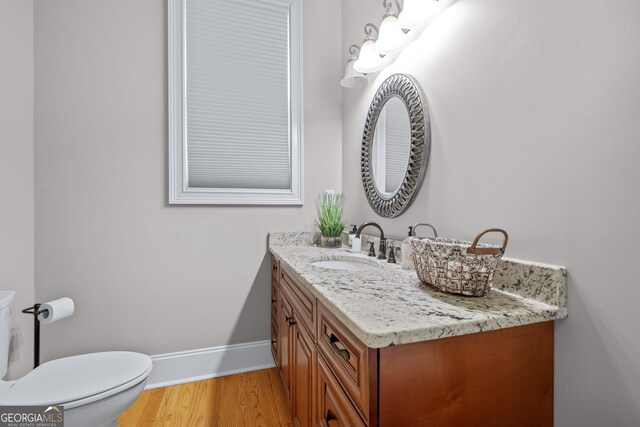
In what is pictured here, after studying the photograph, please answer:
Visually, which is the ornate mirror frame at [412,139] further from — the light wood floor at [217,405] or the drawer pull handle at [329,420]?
the light wood floor at [217,405]

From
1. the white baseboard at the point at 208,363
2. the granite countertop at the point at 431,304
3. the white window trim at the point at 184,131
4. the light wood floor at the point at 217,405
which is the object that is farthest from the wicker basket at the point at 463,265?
the white baseboard at the point at 208,363

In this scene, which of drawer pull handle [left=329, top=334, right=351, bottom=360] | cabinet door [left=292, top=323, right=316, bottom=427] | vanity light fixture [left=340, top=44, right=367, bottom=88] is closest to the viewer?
drawer pull handle [left=329, top=334, right=351, bottom=360]

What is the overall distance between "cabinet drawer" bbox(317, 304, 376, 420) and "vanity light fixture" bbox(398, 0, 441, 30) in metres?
1.25

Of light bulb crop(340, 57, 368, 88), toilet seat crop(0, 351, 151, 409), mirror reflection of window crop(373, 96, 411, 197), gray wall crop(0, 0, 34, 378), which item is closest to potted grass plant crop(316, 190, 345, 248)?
mirror reflection of window crop(373, 96, 411, 197)

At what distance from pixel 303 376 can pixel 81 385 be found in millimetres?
892

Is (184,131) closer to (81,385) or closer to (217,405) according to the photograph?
(81,385)

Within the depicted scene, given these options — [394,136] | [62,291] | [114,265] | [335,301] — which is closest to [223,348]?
[114,265]

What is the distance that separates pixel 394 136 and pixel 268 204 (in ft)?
3.24

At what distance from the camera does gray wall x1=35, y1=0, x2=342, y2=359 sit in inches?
65.5

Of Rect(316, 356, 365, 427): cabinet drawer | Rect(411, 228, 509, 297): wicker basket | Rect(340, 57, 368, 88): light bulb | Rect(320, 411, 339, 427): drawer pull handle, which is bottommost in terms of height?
Rect(320, 411, 339, 427): drawer pull handle

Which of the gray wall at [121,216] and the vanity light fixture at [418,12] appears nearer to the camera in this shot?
the vanity light fixture at [418,12]

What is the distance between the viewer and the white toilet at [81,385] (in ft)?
3.48

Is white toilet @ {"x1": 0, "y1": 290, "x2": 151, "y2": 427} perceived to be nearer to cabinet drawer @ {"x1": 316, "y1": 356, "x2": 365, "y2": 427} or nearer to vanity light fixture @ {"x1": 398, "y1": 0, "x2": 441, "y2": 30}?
cabinet drawer @ {"x1": 316, "y1": 356, "x2": 365, "y2": 427}

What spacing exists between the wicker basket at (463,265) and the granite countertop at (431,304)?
0.11ft
